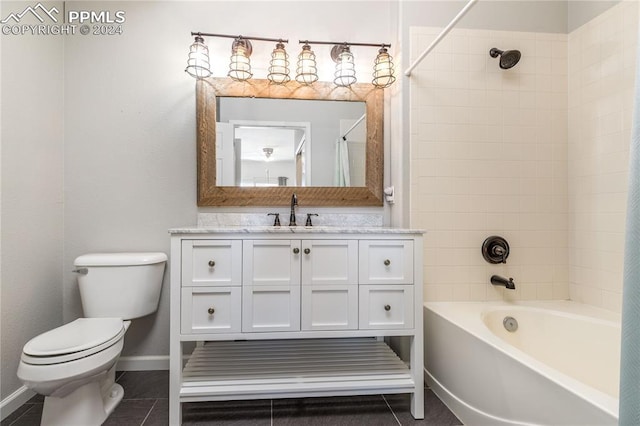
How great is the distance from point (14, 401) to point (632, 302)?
2.44m

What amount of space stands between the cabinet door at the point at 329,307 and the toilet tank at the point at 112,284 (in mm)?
982

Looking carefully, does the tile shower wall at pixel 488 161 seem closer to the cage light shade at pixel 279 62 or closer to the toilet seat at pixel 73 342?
the cage light shade at pixel 279 62

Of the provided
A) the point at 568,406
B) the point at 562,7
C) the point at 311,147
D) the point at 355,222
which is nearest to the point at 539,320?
the point at 568,406

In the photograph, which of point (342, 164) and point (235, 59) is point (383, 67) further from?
point (235, 59)

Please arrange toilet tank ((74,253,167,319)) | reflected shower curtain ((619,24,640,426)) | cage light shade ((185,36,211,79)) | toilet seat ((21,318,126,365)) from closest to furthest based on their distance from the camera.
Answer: reflected shower curtain ((619,24,640,426)), toilet seat ((21,318,126,365)), toilet tank ((74,253,167,319)), cage light shade ((185,36,211,79))

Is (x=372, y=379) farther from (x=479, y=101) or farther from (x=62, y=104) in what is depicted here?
(x=62, y=104)

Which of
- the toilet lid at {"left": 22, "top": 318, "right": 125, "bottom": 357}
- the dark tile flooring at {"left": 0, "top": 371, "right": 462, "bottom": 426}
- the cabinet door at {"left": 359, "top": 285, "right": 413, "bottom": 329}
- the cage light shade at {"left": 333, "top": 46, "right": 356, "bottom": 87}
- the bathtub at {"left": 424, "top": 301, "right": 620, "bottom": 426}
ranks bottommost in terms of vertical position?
the dark tile flooring at {"left": 0, "top": 371, "right": 462, "bottom": 426}

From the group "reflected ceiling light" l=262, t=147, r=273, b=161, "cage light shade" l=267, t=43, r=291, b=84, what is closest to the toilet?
"reflected ceiling light" l=262, t=147, r=273, b=161

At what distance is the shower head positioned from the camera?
6.16 ft

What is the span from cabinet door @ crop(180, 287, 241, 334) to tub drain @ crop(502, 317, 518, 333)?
4.91 feet

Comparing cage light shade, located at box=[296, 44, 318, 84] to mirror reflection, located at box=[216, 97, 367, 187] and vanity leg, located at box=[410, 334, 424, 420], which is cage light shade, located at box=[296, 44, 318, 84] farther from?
vanity leg, located at box=[410, 334, 424, 420]

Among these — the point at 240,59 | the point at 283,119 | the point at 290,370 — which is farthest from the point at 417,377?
the point at 240,59

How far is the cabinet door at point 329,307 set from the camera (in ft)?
4.70

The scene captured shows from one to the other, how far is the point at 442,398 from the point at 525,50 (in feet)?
7.30
